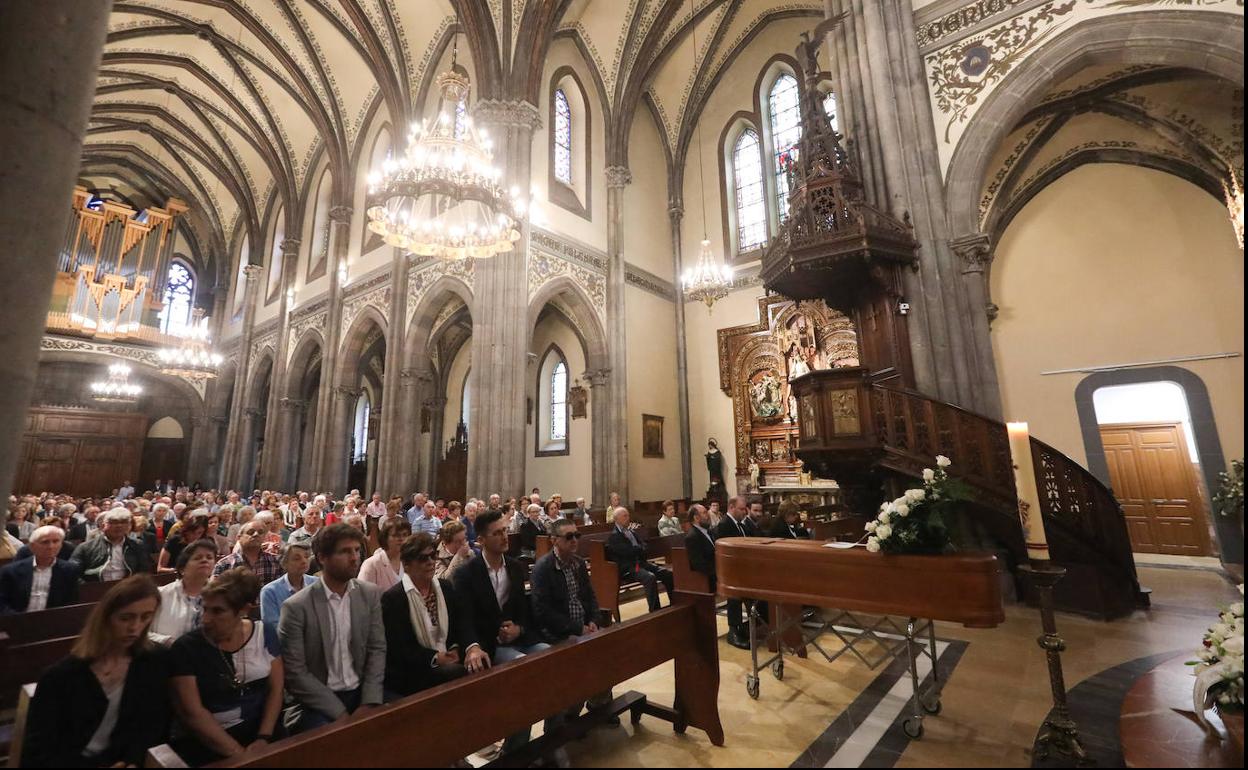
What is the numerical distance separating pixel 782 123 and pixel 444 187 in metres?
10.0

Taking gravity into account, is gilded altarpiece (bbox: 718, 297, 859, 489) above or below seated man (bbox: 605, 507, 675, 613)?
above

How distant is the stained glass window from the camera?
49.3 feet

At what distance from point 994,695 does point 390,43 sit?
1619cm

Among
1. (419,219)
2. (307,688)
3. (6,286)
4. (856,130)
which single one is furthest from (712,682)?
(856,130)

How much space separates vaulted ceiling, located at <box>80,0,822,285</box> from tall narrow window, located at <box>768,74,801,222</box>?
1.47 metres

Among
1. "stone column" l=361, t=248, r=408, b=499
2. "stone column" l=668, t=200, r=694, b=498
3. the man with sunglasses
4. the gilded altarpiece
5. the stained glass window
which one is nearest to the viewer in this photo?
the man with sunglasses

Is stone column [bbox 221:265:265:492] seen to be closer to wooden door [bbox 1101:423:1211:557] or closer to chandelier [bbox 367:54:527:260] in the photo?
chandelier [bbox 367:54:527:260]

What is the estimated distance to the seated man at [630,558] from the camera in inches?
222

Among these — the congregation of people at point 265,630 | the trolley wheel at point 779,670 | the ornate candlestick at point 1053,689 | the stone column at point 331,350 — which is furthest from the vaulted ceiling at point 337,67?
the ornate candlestick at point 1053,689

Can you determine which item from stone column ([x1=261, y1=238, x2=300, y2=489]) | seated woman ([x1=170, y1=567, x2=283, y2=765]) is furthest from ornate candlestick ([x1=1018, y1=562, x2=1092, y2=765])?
stone column ([x1=261, y1=238, x2=300, y2=489])

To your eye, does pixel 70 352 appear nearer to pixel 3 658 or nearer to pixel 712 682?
pixel 3 658

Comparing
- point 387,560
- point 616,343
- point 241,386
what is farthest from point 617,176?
point 241,386

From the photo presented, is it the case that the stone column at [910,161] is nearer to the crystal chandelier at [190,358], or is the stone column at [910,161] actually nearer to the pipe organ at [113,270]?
the crystal chandelier at [190,358]

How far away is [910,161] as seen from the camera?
24.3 feet
